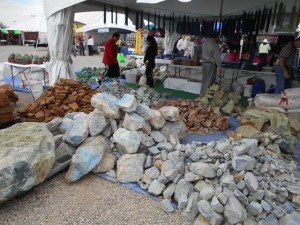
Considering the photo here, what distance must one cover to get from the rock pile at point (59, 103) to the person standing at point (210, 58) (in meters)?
3.28

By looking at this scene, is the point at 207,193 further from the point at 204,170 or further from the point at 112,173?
the point at 112,173

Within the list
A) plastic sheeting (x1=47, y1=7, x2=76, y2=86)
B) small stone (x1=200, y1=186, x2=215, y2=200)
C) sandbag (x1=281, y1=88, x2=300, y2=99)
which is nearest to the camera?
small stone (x1=200, y1=186, x2=215, y2=200)

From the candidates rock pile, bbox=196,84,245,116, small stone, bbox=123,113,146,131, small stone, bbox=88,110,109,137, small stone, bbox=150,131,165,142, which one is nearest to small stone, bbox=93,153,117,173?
small stone, bbox=88,110,109,137

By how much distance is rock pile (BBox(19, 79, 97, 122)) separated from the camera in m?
4.63

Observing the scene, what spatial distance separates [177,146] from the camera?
3393 millimetres

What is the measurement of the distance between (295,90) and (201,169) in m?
3.55

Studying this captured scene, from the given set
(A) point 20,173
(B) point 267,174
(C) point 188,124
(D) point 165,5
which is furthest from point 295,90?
(D) point 165,5

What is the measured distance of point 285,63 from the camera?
5.63 meters

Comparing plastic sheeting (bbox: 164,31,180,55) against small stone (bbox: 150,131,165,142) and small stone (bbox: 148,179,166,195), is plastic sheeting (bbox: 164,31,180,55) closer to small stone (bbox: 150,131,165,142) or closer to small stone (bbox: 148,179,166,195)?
small stone (bbox: 150,131,165,142)

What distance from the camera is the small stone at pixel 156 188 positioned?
278 centimetres

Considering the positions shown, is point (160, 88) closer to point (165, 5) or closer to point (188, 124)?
point (165, 5)

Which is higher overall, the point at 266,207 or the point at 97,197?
the point at 266,207

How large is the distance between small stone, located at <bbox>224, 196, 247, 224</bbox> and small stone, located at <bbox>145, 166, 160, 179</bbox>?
906 millimetres

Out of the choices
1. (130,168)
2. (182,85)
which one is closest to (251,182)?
(130,168)
